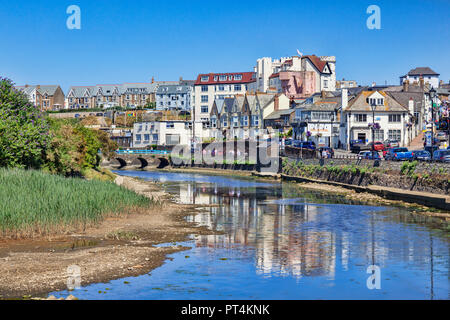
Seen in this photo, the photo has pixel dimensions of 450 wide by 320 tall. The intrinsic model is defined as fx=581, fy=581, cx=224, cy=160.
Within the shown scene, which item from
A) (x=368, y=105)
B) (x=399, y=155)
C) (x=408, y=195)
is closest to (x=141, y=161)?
(x=368, y=105)

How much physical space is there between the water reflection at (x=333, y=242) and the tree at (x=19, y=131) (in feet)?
52.8

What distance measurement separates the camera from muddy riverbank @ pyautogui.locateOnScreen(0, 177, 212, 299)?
22.5 meters

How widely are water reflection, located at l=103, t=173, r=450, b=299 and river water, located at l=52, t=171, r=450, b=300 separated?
0.05m

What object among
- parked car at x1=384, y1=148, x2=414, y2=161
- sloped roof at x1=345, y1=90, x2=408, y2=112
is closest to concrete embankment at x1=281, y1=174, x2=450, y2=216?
parked car at x1=384, y1=148, x2=414, y2=161

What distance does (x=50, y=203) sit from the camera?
32.9 m

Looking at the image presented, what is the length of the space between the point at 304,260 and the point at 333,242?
5.64 metres

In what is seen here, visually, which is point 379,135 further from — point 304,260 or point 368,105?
point 304,260

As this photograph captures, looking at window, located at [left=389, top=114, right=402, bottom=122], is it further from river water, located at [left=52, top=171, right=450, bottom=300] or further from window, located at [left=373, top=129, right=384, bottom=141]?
river water, located at [left=52, top=171, right=450, bottom=300]

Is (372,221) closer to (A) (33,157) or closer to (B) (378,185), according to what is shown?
(B) (378,185)

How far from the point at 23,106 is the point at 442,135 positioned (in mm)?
78322

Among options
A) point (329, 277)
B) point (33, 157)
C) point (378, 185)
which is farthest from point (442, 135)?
point (329, 277)
